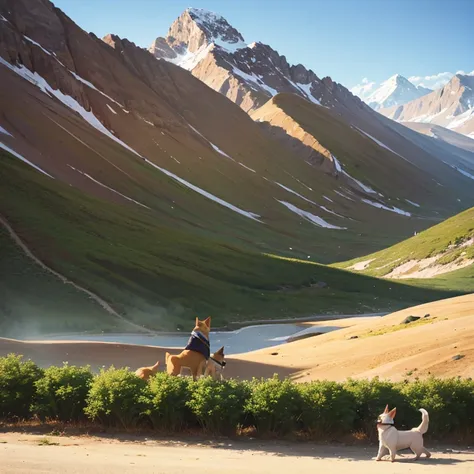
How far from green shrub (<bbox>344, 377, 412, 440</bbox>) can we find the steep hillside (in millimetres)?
86230

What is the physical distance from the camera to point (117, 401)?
62.7ft

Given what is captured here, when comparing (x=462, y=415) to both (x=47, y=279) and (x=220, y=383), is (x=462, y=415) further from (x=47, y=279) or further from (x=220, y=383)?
(x=47, y=279)

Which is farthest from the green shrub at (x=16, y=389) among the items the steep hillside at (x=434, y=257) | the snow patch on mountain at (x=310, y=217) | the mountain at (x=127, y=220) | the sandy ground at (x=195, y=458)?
the snow patch on mountain at (x=310, y=217)

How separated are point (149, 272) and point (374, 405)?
59.4m

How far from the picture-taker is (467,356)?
27.7 metres

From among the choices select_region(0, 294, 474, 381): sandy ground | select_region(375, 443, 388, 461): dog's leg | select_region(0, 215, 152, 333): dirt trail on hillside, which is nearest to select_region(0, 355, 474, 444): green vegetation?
select_region(375, 443, 388, 461): dog's leg

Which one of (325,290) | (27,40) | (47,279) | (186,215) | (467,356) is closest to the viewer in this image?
(467,356)

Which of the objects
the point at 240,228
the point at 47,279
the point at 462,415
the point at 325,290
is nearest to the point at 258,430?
the point at 462,415

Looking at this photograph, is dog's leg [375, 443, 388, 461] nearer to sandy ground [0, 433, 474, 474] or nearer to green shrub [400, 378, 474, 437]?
sandy ground [0, 433, 474, 474]

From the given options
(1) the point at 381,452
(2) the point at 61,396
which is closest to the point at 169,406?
(2) the point at 61,396

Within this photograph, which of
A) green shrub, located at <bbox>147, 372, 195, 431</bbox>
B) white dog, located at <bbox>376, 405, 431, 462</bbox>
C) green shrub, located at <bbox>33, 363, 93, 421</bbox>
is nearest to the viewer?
white dog, located at <bbox>376, 405, 431, 462</bbox>

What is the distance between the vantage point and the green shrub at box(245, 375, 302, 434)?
18672 mm

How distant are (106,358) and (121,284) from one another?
36.4m

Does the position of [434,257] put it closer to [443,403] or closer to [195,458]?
[443,403]
